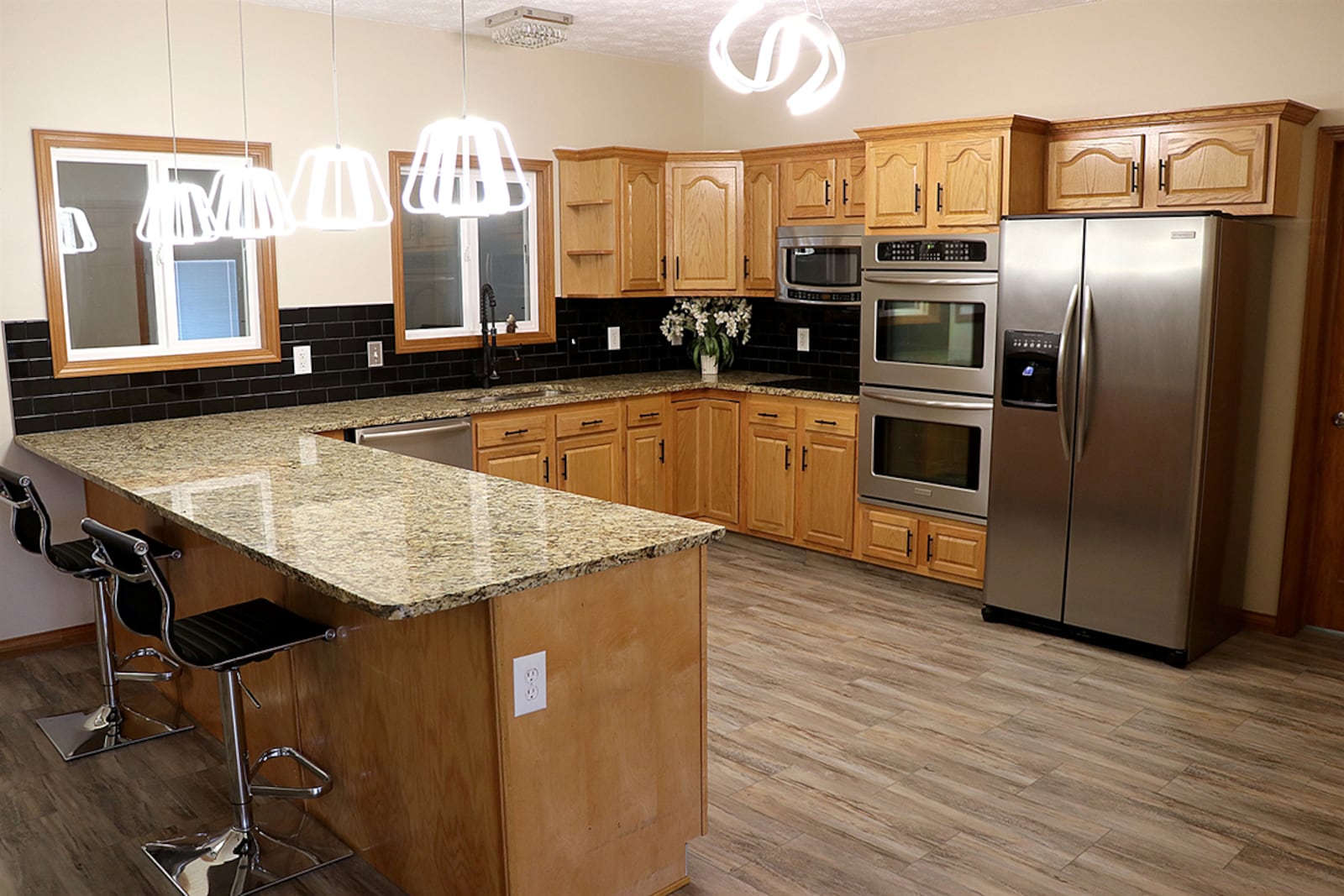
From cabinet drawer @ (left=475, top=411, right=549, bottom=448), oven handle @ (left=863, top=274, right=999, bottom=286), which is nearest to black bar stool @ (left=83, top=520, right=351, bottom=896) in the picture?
cabinet drawer @ (left=475, top=411, right=549, bottom=448)

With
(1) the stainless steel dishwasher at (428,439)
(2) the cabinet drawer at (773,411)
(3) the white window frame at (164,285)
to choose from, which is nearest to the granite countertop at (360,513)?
(1) the stainless steel dishwasher at (428,439)

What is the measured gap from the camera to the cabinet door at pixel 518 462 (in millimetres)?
5273

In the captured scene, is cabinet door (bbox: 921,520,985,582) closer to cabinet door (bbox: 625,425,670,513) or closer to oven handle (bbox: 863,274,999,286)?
oven handle (bbox: 863,274,999,286)

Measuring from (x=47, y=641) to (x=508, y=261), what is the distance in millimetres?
2929

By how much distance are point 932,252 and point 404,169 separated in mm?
2623

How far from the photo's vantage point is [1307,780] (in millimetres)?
3346

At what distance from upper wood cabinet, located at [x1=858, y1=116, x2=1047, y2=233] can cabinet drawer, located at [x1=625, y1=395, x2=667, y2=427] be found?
154 centimetres

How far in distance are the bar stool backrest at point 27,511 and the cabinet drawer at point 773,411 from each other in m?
3.57

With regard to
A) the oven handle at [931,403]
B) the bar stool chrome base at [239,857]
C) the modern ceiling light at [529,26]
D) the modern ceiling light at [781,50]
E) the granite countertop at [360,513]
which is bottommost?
the bar stool chrome base at [239,857]

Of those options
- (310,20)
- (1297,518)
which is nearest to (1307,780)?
(1297,518)

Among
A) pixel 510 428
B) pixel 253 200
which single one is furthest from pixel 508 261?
pixel 253 200

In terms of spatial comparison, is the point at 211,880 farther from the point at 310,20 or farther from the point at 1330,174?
the point at 1330,174

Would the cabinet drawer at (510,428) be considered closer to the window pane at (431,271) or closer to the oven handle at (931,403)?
the window pane at (431,271)

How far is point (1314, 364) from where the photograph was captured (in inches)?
179
